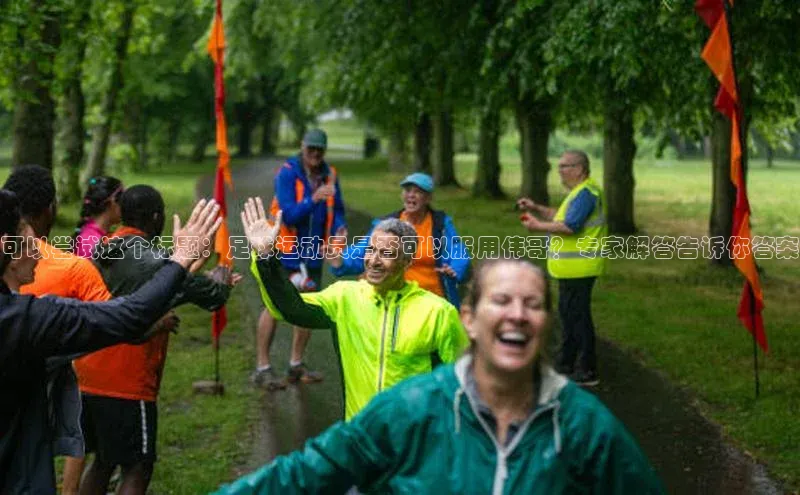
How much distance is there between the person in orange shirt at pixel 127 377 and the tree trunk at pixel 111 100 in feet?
51.1

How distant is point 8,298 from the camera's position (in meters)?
3.65

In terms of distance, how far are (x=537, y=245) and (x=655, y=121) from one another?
3.14 m

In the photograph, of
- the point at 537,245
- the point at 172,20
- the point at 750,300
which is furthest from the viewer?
the point at 172,20

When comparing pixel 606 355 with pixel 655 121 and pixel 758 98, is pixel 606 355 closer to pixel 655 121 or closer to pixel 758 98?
pixel 758 98

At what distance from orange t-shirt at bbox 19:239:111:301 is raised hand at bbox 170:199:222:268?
944 mm

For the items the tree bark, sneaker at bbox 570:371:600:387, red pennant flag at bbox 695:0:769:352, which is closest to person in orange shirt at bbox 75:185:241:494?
sneaker at bbox 570:371:600:387

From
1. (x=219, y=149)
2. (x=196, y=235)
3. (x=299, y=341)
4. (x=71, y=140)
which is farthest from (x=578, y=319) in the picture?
(x=71, y=140)

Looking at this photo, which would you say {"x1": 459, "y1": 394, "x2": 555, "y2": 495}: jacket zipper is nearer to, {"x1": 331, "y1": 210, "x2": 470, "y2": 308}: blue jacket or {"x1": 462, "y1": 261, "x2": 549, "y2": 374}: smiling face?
{"x1": 462, "y1": 261, "x2": 549, "y2": 374}: smiling face

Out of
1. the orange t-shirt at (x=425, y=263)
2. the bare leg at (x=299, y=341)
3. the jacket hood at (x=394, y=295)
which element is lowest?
the bare leg at (x=299, y=341)

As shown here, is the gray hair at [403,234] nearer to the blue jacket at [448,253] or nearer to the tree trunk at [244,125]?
the blue jacket at [448,253]

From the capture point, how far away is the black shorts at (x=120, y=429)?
5605mm

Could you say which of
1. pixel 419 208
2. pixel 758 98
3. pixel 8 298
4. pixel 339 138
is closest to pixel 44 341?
pixel 8 298

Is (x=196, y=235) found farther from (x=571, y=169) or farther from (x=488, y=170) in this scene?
(x=488, y=170)

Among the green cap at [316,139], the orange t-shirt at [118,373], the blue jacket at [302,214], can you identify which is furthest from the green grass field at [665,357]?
the green cap at [316,139]
